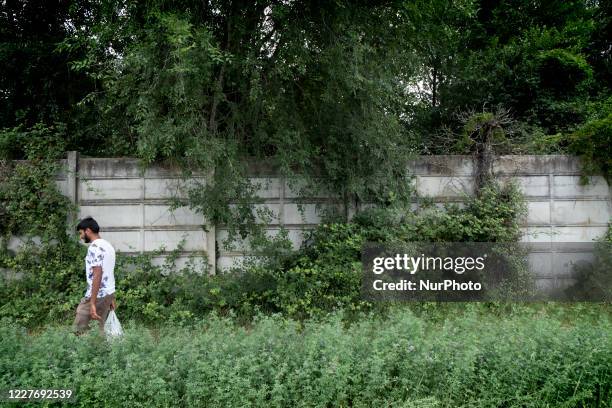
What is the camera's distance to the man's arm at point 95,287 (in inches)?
200

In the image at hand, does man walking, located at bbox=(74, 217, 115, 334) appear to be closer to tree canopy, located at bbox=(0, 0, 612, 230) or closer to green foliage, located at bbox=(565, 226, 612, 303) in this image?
Answer: tree canopy, located at bbox=(0, 0, 612, 230)

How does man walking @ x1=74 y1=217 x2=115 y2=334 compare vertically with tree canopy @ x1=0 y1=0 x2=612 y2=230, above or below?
below

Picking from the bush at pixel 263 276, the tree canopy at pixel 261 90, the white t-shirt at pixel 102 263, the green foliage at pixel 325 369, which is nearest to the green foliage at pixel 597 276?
the bush at pixel 263 276

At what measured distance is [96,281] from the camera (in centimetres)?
510

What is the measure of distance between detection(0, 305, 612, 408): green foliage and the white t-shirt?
101 cm

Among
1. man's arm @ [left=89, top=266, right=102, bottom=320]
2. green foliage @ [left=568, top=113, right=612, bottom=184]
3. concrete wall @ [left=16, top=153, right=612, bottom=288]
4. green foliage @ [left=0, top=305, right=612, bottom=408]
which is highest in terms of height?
green foliage @ [left=568, top=113, right=612, bottom=184]

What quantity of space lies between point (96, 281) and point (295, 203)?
316 centimetres

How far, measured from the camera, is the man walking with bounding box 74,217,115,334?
5.11 metres

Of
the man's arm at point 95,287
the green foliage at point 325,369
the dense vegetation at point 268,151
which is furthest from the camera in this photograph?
the dense vegetation at point 268,151

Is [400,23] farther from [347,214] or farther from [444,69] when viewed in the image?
[444,69]

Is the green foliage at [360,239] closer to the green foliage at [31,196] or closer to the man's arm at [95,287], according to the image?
the man's arm at [95,287]

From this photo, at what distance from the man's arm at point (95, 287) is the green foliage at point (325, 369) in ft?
2.73

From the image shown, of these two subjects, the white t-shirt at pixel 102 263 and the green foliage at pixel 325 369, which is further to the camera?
the white t-shirt at pixel 102 263

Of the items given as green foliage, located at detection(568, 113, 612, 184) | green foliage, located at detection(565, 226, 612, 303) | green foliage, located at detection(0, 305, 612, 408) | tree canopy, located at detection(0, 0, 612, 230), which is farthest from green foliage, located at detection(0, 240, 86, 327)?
green foliage, located at detection(568, 113, 612, 184)
